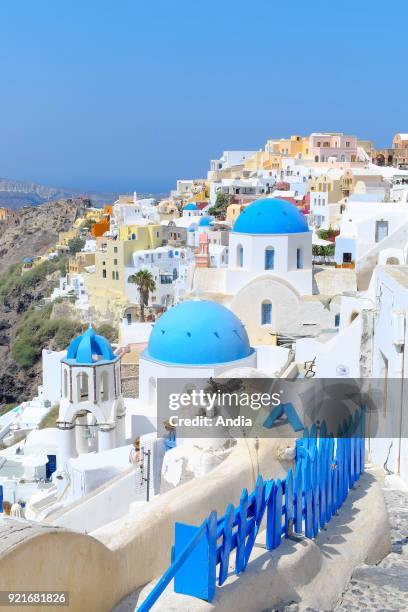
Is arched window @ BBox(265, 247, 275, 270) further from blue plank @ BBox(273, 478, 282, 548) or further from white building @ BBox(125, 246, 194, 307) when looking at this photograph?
white building @ BBox(125, 246, 194, 307)

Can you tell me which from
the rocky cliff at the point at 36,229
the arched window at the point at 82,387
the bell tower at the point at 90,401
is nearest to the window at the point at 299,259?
the bell tower at the point at 90,401

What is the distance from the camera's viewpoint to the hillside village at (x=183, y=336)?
877 cm

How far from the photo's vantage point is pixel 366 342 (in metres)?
10.4

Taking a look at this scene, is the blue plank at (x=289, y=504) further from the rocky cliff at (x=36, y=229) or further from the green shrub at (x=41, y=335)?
the rocky cliff at (x=36, y=229)

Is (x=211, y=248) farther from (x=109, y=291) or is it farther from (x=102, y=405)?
(x=102, y=405)

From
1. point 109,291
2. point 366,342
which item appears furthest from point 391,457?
point 109,291

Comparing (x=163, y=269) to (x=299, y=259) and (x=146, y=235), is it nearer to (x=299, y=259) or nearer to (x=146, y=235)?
(x=146, y=235)

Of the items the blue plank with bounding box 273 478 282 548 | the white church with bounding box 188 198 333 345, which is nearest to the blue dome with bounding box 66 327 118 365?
the white church with bounding box 188 198 333 345

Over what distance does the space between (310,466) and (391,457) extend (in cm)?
405

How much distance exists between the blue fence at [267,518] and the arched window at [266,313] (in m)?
13.6

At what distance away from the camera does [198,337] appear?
14094mm

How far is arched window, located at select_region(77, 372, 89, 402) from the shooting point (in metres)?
13.9

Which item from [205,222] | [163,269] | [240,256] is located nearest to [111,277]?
[163,269]

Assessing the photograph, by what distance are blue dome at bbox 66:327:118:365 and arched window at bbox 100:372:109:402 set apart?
1.19 feet
